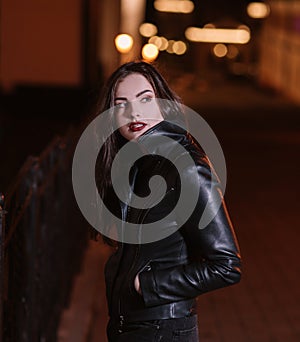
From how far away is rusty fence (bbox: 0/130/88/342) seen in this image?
449 cm

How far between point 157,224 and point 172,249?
109mm

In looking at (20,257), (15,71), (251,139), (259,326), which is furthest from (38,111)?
(20,257)

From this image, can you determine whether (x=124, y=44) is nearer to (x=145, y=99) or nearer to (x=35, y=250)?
(x=35, y=250)

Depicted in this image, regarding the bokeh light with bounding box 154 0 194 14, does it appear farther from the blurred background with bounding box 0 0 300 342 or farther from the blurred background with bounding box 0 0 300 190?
the blurred background with bounding box 0 0 300 190

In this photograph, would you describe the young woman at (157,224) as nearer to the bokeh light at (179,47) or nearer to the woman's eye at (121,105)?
the woman's eye at (121,105)

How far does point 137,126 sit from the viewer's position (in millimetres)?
3418

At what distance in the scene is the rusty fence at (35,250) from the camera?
4492mm

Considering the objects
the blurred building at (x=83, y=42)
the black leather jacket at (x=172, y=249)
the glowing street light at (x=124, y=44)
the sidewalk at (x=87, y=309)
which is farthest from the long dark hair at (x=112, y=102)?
the glowing street light at (x=124, y=44)

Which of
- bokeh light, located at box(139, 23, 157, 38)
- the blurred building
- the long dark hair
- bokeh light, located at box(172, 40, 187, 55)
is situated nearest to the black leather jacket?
the long dark hair

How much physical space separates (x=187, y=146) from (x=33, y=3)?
2266 cm

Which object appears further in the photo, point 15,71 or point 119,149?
point 15,71

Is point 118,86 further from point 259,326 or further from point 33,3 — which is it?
point 33,3

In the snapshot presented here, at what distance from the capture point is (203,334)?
271 inches

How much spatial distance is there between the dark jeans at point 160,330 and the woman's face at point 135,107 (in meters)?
0.60
